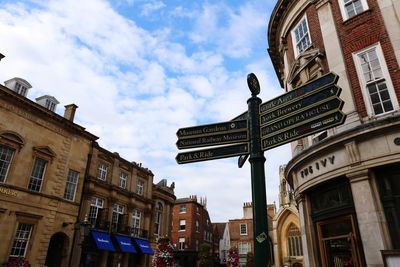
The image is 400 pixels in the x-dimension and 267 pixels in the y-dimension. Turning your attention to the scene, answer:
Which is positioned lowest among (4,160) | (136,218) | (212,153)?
(212,153)

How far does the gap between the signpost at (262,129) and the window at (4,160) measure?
20.1m

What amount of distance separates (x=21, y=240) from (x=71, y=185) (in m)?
5.72

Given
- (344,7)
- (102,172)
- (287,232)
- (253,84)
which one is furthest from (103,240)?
(287,232)

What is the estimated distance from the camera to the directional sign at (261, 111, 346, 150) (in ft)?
12.1

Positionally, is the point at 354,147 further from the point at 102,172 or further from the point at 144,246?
the point at 144,246

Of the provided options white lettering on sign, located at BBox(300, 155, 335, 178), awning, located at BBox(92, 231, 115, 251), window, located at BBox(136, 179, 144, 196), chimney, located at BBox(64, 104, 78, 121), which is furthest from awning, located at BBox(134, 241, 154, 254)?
white lettering on sign, located at BBox(300, 155, 335, 178)

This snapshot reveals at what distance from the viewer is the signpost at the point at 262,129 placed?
368cm

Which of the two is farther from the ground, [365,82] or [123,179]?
[123,179]

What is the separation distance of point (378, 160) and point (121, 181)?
2718 cm

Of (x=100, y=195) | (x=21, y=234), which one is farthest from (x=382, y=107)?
(x=100, y=195)

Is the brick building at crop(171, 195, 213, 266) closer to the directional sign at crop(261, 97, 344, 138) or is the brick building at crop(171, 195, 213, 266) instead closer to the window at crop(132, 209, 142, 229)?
the window at crop(132, 209, 142, 229)

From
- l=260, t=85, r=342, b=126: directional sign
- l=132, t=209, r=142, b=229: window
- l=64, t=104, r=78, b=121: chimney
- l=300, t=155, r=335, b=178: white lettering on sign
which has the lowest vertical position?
l=260, t=85, r=342, b=126: directional sign

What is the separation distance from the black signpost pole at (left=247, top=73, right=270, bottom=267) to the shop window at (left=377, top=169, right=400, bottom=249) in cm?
547

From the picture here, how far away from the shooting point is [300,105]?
13.2 feet
